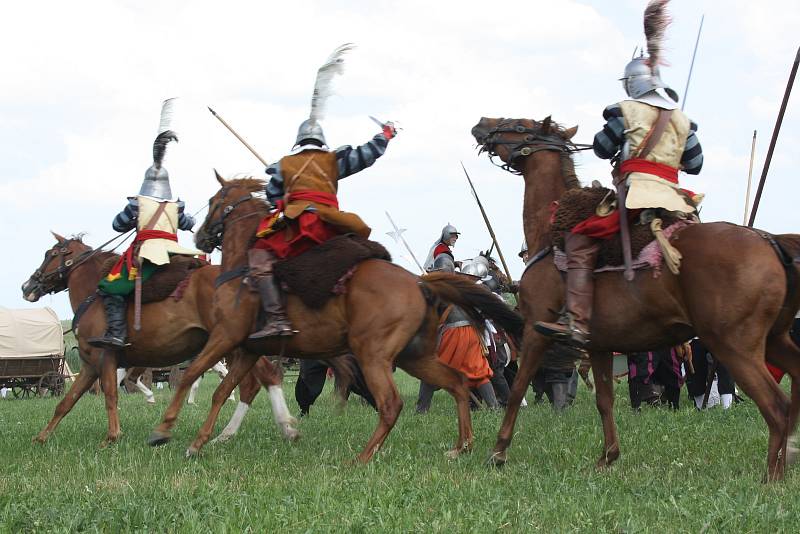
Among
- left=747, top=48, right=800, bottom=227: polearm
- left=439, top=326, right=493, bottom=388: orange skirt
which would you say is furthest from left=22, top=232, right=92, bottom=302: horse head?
left=747, top=48, right=800, bottom=227: polearm

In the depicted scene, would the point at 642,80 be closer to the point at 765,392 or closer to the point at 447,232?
the point at 765,392

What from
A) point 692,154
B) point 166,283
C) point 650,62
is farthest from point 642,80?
point 166,283

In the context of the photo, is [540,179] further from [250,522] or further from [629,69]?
[250,522]

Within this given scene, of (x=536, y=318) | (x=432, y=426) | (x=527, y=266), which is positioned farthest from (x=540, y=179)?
(x=432, y=426)

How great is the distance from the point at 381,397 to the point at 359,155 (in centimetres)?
222

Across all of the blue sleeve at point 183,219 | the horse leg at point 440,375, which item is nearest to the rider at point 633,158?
the horse leg at point 440,375

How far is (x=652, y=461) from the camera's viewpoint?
7336 millimetres

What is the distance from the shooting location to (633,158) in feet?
22.0

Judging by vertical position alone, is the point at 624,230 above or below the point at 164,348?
above

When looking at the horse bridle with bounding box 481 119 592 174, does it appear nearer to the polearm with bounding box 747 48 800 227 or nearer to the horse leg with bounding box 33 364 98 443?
the polearm with bounding box 747 48 800 227

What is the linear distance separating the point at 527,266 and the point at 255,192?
320 cm

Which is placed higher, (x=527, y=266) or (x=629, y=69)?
(x=629, y=69)

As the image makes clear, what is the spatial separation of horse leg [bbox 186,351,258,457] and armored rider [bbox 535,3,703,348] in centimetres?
309

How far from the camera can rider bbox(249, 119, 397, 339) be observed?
26.1ft
